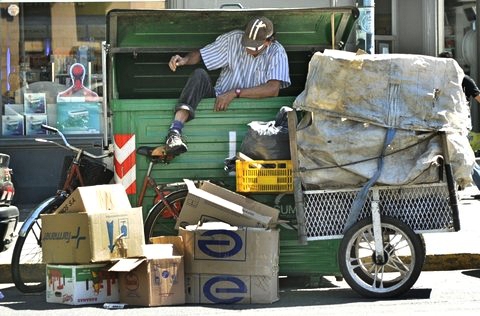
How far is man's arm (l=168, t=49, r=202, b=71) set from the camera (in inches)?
320

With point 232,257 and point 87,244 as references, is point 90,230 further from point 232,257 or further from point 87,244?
point 232,257

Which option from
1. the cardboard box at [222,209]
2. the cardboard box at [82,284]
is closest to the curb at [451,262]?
the cardboard box at [222,209]

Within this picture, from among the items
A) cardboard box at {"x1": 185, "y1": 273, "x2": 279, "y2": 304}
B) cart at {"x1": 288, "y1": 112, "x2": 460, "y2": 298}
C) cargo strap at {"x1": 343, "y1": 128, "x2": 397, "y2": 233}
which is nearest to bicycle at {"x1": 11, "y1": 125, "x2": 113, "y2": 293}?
cardboard box at {"x1": 185, "y1": 273, "x2": 279, "y2": 304}

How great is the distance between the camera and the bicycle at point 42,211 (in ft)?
26.0

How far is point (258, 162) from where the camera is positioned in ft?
24.6

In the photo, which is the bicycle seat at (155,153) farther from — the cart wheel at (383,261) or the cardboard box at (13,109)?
the cardboard box at (13,109)

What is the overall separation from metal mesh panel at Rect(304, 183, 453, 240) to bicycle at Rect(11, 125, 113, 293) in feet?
6.22

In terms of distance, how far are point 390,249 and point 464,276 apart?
1.56 meters

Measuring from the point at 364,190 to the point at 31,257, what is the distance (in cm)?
299

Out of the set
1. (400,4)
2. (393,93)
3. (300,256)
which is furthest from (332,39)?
(400,4)

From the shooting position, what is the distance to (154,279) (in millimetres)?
7199

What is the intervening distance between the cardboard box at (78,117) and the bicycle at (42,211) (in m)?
4.42

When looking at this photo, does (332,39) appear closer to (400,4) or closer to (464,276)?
(464,276)

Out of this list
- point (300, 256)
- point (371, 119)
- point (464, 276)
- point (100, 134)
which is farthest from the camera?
point (100, 134)
